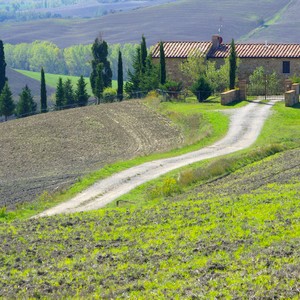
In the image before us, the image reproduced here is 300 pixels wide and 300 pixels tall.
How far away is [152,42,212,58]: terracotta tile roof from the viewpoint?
236ft

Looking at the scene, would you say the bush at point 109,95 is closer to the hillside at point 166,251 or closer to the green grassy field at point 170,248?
the green grassy field at point 170,248

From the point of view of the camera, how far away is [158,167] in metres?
38.4

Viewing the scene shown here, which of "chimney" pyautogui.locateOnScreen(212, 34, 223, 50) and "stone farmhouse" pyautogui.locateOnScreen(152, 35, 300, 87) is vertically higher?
"chimney" pyautogui.locateOnScreen(212, 34, 223, 50)

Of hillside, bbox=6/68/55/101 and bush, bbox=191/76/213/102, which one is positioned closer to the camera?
bush, bbox=191/76/213/102

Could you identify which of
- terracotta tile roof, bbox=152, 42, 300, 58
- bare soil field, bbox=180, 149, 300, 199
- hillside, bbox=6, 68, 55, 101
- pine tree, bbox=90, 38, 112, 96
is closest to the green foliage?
terracotta tile roof, bbox=152, 42, 300, 58

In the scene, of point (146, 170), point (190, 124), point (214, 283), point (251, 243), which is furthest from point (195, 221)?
point (190, 124)

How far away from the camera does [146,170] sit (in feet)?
124

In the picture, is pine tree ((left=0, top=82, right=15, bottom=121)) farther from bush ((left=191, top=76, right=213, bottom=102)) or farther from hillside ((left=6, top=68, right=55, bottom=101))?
hillside ((left=6, top=68, right=55, bottom=101))

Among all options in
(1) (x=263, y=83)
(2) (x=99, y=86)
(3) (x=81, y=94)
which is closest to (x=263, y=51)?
(1) (x=263, y=83)

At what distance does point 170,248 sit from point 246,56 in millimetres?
51223

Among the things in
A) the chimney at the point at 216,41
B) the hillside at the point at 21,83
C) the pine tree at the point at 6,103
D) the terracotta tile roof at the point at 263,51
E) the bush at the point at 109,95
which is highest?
the chimney at the point at 216,41

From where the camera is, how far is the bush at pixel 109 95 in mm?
73812

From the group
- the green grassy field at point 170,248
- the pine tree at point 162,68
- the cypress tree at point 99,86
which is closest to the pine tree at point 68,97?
the cypress tree at point 99,86

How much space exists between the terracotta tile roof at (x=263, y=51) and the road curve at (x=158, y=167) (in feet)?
51.5
